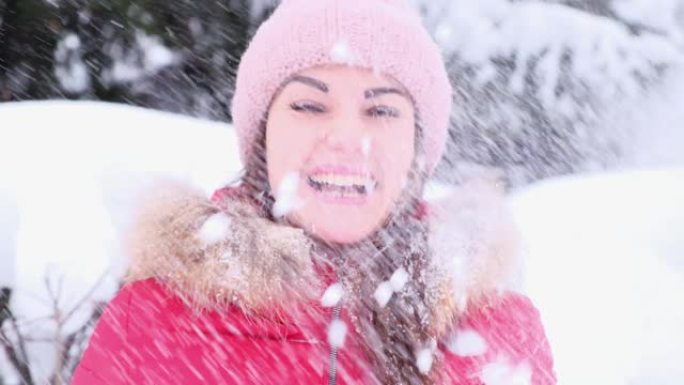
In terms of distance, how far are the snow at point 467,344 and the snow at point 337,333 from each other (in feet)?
0.80

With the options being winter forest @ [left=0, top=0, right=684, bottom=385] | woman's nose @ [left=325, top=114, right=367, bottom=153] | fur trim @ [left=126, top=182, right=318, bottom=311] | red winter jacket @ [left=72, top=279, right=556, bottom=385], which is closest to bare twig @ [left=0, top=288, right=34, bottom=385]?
→ winter forest @ [left=0, top=0, right=684, bottom=385]

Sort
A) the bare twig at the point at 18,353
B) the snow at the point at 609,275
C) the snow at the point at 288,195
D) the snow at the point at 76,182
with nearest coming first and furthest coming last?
the snow at the point at 288,195 → the bare twig at the point at 18,353 → the snow at the point at 76,182 → the snow at the point at 609,275

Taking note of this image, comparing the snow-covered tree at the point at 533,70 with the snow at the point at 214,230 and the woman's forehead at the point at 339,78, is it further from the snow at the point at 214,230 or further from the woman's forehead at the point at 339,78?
the snow at the point at 214,230

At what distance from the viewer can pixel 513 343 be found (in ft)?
5.46

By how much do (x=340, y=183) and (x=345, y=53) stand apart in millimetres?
300

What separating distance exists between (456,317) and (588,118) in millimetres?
4538

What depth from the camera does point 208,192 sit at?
2.85 m

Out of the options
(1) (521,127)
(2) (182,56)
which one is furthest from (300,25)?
(1) (521,127)

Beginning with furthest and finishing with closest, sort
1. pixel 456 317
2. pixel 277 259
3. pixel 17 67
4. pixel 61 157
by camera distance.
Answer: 1. pixel 17 67
2. pixel 61 157
3. pixel 456 317
4. pixel 277 259

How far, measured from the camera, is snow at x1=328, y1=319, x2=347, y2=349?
1.51m

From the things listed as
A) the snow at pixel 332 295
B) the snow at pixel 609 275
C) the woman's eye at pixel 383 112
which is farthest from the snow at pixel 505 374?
the snow at pixel 609 275

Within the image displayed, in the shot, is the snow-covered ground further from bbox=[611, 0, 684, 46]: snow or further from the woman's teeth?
bbox=[611, 0, 684, 46]: snow

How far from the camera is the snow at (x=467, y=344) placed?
1598 mm

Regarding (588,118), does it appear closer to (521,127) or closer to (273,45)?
(521,127)
